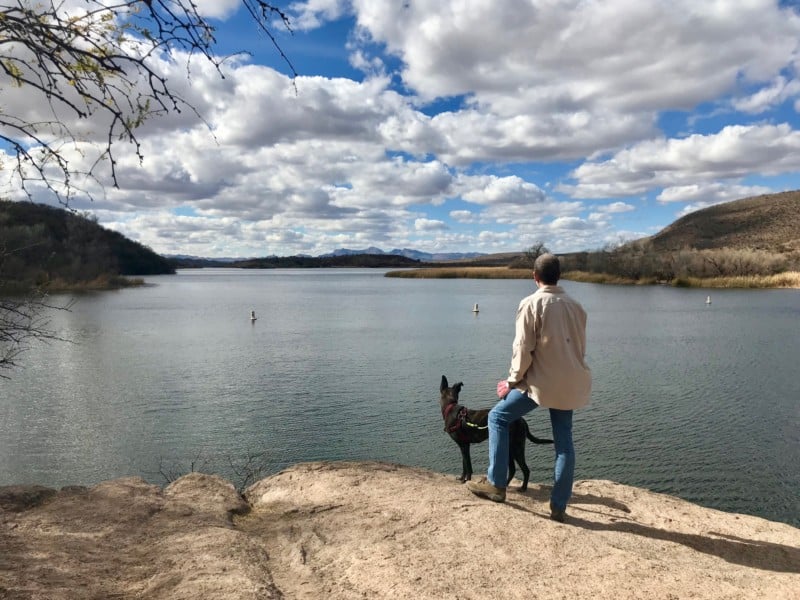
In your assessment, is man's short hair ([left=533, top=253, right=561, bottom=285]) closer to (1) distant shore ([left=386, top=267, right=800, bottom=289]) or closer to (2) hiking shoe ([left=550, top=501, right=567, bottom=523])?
(2) hiking shoe ([left=550, top=501, right=567, bottom=523])

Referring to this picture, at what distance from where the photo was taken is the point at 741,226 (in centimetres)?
12669

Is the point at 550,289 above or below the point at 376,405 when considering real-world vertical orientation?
above

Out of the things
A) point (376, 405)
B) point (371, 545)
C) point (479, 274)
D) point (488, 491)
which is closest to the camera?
point (371, 545)

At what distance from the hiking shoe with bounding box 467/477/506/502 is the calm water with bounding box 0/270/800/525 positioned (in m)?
4.29

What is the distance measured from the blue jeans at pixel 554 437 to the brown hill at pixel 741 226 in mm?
115454

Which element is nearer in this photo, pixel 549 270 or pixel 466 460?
pixel 549 270

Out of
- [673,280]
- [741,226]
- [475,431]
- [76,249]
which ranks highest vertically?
[741,226]

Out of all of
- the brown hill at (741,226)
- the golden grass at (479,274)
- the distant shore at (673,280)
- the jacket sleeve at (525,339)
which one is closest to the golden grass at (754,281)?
the distant shore at (673,280)

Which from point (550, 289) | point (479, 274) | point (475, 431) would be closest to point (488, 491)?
point (475, 431)

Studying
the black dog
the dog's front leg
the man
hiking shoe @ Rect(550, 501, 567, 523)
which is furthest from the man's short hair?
the dog's front leg

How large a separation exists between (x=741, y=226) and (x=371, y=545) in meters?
147

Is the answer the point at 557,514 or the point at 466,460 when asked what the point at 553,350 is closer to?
the point at 557,514

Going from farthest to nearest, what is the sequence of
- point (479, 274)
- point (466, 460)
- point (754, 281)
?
point (479, 274), point (754, 281), point (466, 460)

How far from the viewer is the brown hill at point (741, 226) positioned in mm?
113006
